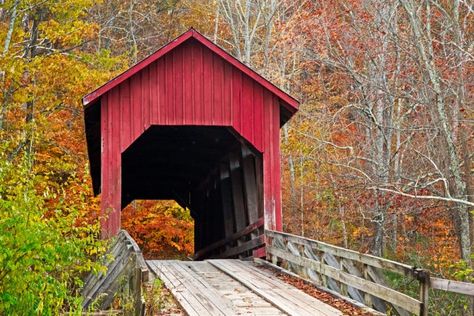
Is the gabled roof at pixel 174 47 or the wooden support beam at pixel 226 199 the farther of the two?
the wooden support beam at pixel 226 199

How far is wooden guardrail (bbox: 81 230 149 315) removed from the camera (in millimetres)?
6199

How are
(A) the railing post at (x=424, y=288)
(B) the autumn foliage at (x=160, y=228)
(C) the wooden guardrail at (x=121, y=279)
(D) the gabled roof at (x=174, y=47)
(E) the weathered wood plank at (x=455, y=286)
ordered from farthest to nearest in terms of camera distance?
(B) the autumn foliage at (x=160, y=228)
(D) the gabled roof at (x=174, y=47)
(C) the wooden guardrail at (x=121, y=279)
(A) the railing post at (x=424, y=288)
(E) the weathered wood plank at (x=455, y=286)

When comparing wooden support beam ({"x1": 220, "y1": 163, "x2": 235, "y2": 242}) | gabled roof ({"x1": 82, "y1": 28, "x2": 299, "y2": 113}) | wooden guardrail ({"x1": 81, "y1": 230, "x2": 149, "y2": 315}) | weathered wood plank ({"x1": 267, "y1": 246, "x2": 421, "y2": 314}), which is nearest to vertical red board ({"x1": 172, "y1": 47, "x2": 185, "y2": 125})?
gabled roof ({"x1": 82, "y1": 28, "x2": 299, "y2": 113})

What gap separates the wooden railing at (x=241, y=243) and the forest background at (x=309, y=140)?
6.94 feet

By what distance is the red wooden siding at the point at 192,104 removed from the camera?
11.7 metres

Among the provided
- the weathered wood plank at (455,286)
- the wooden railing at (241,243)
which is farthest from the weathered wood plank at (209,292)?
the weathered wood plank at (455,286)

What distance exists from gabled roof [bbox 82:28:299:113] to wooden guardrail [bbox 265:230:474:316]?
267 centimetres

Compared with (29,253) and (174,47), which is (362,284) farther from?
(174,47)

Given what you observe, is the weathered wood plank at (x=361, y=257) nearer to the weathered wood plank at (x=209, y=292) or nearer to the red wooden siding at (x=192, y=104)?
the weathered wood plank at (x=209, y=292)

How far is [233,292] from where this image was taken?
8414 mm

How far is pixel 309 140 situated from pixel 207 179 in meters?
7.19

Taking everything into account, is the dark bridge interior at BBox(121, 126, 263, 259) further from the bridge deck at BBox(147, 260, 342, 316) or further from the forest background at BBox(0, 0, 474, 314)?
the bridge deck at BBox(147, 260, 342, 316)

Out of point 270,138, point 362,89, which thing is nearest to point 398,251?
point 362,89

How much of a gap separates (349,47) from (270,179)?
21.0 ft
